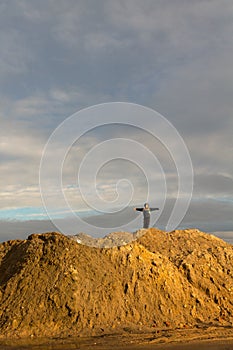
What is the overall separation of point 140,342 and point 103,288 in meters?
6.27

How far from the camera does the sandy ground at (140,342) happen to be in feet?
89.3

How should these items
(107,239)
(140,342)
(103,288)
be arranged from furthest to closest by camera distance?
(107,239) < (103,288) < (140,342)

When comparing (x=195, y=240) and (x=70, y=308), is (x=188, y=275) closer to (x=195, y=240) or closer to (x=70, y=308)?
(x=195, y=240)

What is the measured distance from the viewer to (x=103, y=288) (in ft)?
109

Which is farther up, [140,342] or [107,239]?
[107,239]

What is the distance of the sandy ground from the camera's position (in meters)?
27.2

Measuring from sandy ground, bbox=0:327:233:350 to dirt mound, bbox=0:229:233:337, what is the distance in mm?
1346

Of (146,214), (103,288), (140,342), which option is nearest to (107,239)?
(103,288)

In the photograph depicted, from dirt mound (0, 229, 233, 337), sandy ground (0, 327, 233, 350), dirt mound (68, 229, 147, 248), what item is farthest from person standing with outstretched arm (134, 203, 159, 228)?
sandy ground (0, 327, 233, 350)

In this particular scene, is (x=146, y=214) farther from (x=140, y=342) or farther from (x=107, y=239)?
(x=140, y=342)

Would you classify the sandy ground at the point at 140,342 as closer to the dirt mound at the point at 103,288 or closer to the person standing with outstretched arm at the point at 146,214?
the dirt mound at the point at 103,288

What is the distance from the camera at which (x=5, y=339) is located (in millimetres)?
29078

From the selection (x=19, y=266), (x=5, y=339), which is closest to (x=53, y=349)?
(x=5, y=339)

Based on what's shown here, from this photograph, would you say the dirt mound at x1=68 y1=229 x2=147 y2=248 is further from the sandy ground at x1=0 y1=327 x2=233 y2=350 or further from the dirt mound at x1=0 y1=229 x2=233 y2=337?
the sandy ground at x1=0 y1=327 x2=233 y2=350
